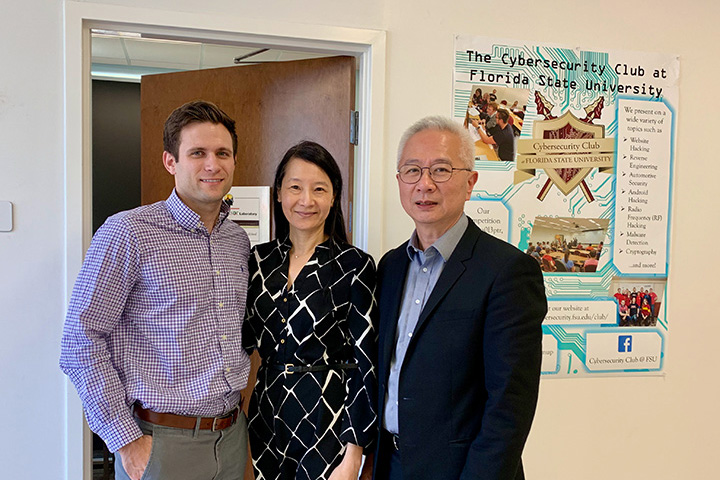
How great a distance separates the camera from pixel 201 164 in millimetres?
1598

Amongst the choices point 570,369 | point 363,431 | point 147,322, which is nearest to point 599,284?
point 570,369

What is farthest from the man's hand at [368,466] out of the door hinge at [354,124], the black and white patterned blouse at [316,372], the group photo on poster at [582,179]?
the door hinge at [354,124]

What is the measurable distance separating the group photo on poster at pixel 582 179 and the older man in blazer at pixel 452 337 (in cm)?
81

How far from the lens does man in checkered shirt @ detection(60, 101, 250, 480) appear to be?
145cm

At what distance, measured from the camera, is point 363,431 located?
59.7 inches

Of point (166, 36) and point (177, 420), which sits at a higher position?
point (166, 36)

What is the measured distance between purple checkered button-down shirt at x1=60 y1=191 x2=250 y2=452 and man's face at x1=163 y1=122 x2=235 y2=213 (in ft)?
0.17

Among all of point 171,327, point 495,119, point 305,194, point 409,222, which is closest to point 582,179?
point 495,119

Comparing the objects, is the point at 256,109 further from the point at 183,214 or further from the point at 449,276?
the point at 449,276

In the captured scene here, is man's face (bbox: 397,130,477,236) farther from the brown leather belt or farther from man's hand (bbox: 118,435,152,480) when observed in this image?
man's hand (bbox: 118,435,152,480)

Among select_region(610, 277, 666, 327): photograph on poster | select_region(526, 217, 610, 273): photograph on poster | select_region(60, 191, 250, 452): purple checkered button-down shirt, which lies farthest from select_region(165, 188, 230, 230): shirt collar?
select_region(610, 277, 666, 327): photograph on poster

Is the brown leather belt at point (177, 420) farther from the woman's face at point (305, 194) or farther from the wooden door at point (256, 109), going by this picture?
the wooden door at point (256, 109)

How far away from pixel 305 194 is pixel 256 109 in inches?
43.4

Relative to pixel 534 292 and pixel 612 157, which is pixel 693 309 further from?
pixel 534 292
